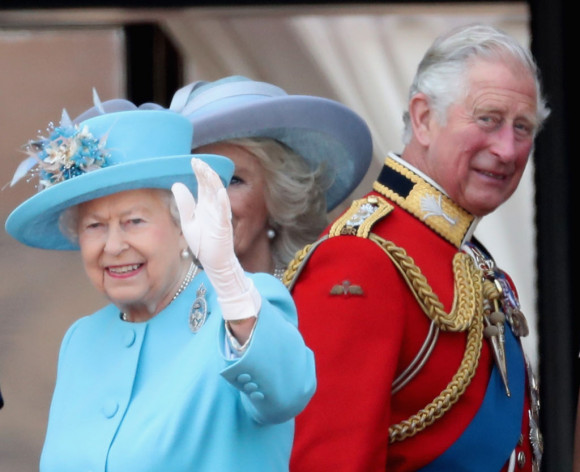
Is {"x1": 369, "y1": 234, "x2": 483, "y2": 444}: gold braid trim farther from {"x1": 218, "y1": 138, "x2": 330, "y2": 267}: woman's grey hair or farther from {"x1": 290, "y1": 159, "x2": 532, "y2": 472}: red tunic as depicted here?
{"x1": 218, "y1": 138, "x2": 330, "y2": 267}: woman's grey hair

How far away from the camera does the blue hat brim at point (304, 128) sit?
348cm

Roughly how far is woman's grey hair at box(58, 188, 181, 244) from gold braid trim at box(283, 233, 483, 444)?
0.47 m

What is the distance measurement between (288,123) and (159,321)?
3.08 ft

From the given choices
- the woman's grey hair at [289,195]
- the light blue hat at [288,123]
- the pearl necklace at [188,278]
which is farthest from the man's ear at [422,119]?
the pearl necklace at [188,278]

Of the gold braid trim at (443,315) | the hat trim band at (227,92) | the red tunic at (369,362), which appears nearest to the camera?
the red tunic at (369,362)

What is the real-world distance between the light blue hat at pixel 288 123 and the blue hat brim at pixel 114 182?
26.5 inches

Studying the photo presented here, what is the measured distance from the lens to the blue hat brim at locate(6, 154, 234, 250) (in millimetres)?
2678

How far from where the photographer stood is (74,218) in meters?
2.85

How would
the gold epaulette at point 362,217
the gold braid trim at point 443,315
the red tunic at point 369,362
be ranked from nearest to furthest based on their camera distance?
the red tunic at point 369,362, the gold braid trim at point 443,315, the gold epaulette at point 362,217

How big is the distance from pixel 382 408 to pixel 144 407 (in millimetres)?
548

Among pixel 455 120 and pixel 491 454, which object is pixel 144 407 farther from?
pixel 455 120

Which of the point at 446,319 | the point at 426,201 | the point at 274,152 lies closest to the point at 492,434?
the point at 446,319

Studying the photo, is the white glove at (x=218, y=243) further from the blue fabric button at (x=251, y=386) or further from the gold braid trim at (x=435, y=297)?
the gold braid trim at (x=435, y=297)

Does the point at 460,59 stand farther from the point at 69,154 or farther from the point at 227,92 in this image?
the point at 69,154
